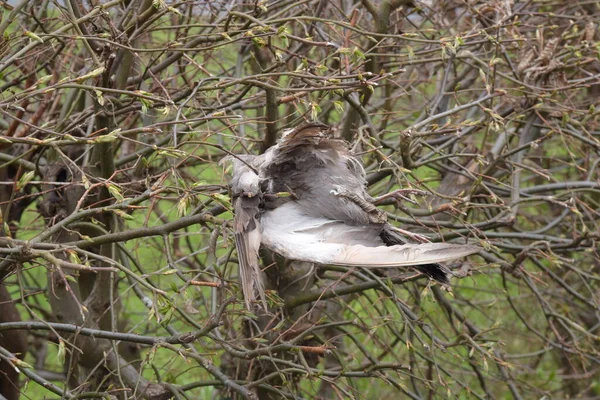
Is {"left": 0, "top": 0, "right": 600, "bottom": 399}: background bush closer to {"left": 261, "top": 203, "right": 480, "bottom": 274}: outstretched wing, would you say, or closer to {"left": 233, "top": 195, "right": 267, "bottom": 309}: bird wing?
{"left": 233, "top": 195, "right": 267, "bottom": 309}: bird wing

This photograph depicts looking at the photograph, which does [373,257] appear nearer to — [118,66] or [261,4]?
[261,4]

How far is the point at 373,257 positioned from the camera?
8.54 ft

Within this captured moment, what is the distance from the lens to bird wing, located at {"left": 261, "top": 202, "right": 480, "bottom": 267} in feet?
8.32

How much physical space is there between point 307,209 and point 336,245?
0.37m

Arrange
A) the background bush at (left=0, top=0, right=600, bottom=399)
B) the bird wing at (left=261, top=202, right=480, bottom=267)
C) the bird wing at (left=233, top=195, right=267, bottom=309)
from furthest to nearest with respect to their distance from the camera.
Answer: the background bush at (left=0, top=0, right=600, bottom=399)
the bird wing at (left=233, top=195, right=267, bottom=309)
the bird wing at (left=261, top=202, right=480, bottom=267)

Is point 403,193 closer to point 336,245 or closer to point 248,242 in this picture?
point 336,245

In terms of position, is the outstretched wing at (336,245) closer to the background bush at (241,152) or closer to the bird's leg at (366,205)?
the bird's leg at (366,205)

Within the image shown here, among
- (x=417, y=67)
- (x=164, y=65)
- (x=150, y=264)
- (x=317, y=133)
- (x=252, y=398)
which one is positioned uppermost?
(x=164, y=65)

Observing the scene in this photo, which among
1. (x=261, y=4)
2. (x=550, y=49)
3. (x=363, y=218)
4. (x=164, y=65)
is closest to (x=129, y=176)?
(x=164, y=65)

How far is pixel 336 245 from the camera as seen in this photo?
288cm

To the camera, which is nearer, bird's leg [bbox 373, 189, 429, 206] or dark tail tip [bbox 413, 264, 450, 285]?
dark tail tip [bbox 413, 264, 450, 285]

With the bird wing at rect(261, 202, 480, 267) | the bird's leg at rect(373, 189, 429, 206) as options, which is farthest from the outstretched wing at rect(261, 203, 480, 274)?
the bird's leg at rect(373, 189, 429, 206)

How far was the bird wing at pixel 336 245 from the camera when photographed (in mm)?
2537

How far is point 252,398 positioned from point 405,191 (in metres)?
1.03
